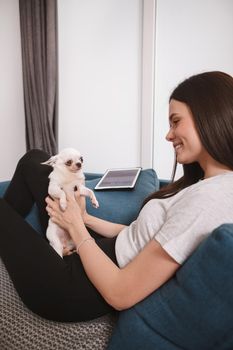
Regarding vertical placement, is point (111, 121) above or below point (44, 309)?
above

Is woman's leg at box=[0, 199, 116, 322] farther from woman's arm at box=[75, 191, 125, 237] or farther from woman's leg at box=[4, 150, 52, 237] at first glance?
woman's leg at box=[4, 150, 52, 237]

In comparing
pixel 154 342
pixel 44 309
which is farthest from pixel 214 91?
pixel 44 309

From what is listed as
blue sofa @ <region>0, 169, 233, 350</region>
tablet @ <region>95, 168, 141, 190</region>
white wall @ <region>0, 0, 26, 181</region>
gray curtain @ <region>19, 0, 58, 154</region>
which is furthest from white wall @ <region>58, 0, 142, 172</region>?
blue sofa @ <region>0, 169, 233, 350</region>

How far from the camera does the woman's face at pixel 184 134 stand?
89 cm

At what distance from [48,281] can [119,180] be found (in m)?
0.92

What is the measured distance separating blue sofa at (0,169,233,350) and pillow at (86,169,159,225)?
2.08ft

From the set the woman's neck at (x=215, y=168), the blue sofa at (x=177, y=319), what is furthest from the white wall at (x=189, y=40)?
the blue sofa at (x=177, y=319)

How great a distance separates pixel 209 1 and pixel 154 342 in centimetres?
247

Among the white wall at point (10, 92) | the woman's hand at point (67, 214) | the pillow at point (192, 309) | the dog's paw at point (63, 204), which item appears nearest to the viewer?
the pillow at point (192, 309)

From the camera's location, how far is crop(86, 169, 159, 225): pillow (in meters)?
1.45

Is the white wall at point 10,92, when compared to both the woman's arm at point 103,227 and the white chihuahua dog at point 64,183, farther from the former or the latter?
the woman's arm at point 103,227

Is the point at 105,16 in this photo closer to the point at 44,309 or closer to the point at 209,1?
the point at 209,1

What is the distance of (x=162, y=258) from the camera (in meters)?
0.70

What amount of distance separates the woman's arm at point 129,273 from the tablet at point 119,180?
733mm
